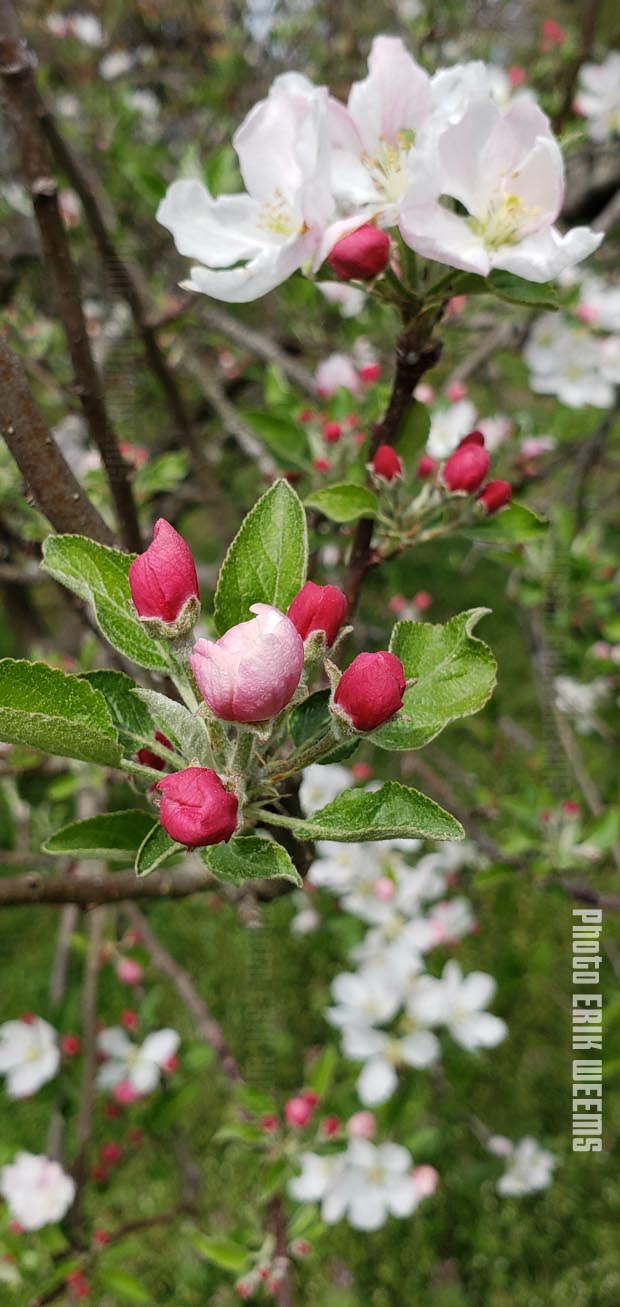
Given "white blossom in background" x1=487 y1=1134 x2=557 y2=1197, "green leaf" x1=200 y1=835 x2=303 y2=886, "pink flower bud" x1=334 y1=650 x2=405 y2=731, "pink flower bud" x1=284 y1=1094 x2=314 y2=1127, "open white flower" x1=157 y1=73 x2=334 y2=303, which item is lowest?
"white blossom in background" x1=487 y1=1134 x2=557 y2=1197

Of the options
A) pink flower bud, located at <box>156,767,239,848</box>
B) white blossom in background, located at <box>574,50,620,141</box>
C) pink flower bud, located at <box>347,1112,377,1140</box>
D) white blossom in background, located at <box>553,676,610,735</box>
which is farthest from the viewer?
white blossom in background, located at <box>553,676,610,735</box>

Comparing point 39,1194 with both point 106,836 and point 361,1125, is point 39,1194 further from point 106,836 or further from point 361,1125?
point 106,836

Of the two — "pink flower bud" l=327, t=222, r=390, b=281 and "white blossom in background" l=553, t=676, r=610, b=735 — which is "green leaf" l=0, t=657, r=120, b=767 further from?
"white blossom in background" l=553, t=676, r=610, b=735

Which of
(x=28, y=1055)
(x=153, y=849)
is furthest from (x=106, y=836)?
(x=28, y=1055)

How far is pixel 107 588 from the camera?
0.65 meters

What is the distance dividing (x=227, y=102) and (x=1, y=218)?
110cm

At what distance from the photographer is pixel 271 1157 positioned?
4.52 ft

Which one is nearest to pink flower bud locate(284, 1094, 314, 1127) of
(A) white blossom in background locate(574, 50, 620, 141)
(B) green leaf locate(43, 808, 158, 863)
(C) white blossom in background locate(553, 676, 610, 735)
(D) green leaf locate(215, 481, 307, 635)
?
(B) green leaf locate(43, 808, 158, 863)

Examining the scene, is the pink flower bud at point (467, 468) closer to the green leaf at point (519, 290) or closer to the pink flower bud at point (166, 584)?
the green leaf at point (519, 290)

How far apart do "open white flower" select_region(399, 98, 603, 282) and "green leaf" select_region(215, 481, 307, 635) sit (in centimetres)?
22

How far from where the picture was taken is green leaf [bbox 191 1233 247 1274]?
1305 millimetres

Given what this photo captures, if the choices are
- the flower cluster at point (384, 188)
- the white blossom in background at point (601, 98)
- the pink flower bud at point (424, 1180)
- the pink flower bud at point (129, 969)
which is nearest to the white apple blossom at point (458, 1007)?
the pink flower bud at point (424, 1180)

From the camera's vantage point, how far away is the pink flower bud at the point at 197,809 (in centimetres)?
50

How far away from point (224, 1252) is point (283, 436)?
1.18 meters
